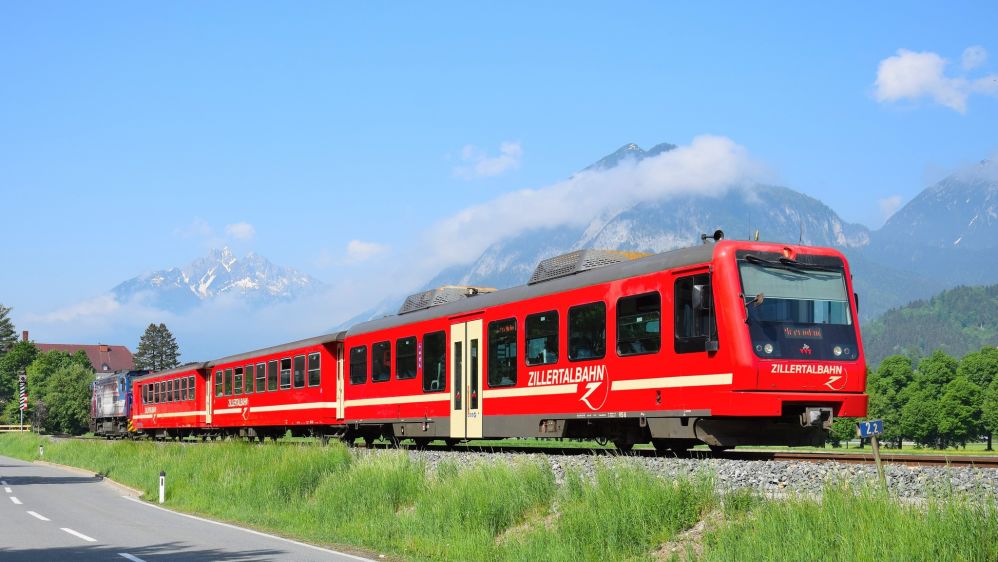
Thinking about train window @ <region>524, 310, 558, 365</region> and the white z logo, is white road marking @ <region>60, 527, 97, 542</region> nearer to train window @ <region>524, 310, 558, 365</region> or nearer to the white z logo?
train window @ <region>524, 310, 558, 365</region>

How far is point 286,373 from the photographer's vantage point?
33906mm

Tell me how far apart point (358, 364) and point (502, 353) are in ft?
26.3

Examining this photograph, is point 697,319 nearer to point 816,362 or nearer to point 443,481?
Answer: point 816,362

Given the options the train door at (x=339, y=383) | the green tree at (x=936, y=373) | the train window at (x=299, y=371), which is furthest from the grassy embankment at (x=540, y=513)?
the green tree at (x=936, y=373)

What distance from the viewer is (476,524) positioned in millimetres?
15844

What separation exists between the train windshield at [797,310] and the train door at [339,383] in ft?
51.5

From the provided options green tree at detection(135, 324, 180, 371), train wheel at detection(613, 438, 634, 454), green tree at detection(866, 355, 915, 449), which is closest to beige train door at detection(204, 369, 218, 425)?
train wheel at detection(613, 438, 634, 454)

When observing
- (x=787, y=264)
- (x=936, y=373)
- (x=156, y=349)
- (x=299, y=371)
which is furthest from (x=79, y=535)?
(x=156, y=349)

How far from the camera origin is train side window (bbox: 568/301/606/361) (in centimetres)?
1839

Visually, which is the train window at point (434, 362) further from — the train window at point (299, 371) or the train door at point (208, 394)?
the train door at point (208, 394)

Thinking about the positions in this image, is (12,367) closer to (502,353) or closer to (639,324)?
(502,353)

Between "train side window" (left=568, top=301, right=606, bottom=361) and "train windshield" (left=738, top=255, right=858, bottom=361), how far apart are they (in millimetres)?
3013

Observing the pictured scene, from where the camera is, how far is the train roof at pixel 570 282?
1697 cm

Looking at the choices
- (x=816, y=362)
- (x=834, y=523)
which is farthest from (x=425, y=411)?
(x=834, y=523)
